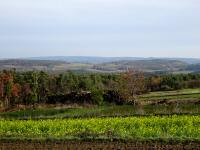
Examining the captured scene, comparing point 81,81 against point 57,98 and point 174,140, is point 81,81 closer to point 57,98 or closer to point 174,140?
point 57,98

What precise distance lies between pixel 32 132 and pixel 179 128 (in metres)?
9.50

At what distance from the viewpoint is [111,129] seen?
2862 cm

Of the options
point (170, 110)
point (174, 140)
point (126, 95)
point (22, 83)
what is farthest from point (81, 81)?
point (174, 140)

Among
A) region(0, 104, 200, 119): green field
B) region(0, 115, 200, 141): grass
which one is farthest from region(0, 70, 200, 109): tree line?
region(0, 115, 200, 141): grass

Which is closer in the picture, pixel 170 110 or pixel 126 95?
pixel 170 110

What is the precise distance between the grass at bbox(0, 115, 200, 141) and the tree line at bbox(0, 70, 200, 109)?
27.6 meters

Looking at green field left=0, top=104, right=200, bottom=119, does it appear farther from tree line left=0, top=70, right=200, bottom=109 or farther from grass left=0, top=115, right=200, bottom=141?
tree line left=0, top=70, right=200, bottom=109

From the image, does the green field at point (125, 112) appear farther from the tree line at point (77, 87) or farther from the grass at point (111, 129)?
the tree line at point (77, 87)

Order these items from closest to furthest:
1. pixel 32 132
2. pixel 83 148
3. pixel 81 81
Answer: pixel 83 148 < pixel 32 132 < pixel 81 81

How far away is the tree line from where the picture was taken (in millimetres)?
65312

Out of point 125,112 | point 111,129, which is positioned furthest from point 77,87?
point 111,129

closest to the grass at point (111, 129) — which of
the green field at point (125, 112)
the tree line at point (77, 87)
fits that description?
the green field at point (125, 112)

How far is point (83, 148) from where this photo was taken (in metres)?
22.5

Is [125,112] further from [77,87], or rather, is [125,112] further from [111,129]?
[77,87]
